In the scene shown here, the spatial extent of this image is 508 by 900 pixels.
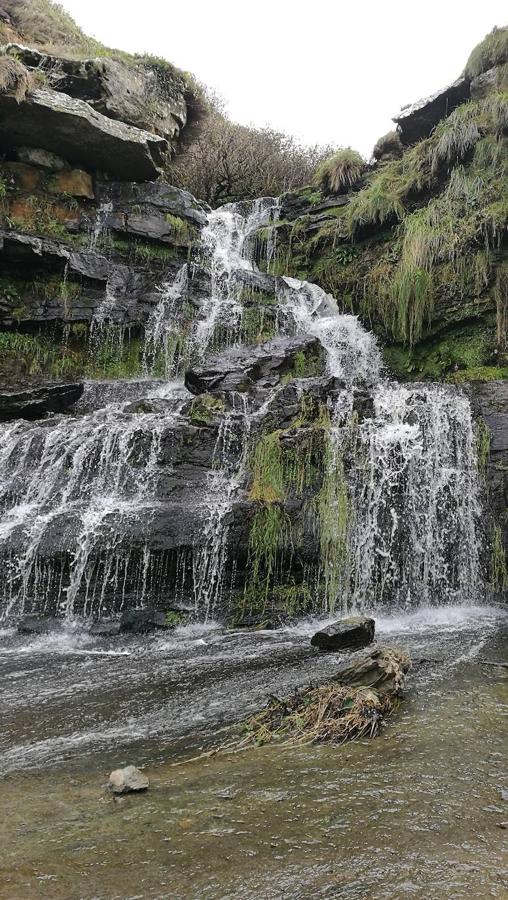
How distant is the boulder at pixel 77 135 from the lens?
13781 millimetres

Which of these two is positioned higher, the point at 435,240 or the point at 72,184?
the point at 72,184

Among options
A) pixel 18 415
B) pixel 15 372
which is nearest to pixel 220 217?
pixel 15 372

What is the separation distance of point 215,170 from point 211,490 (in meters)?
16.7

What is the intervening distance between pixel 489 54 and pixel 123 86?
1074 cm

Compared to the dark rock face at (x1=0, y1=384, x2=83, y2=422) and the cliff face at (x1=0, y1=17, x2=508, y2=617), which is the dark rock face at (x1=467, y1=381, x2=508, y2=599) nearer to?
the cliff face at (x1=0, y1=17, x2=508, y2=617)

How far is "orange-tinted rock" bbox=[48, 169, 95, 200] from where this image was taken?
15.1 meters

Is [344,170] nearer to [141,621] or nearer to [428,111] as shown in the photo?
[428,111]

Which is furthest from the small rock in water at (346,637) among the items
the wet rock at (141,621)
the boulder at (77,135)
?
the boulder at (77,135)

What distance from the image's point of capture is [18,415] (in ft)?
36.0

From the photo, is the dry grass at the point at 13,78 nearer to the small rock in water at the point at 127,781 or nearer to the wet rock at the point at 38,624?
the wet rock at the point at 38,624

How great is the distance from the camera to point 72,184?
50.0 feet

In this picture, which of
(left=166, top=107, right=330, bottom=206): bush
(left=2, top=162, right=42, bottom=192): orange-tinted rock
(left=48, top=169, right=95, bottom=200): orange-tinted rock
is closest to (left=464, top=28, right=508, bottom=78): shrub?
(left=166, top=107, right=330, bottom=206): bush

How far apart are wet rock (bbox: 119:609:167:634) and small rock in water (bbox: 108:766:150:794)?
3842 millimetres

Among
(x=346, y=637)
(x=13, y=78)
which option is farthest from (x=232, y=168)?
(x=346, y=637)
